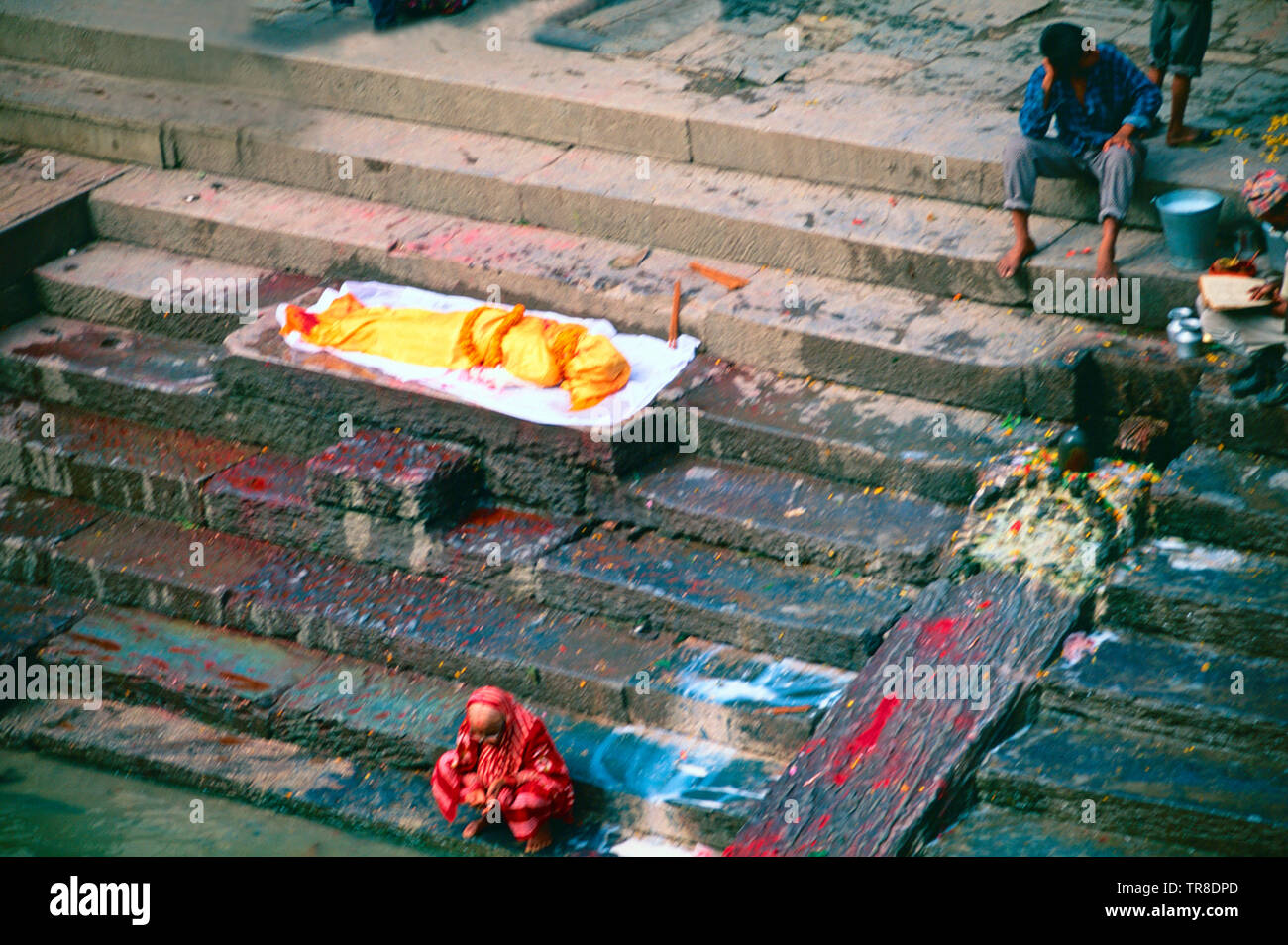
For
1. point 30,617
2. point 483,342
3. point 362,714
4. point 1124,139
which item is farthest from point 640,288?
point 30,617

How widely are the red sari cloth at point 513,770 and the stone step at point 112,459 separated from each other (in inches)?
94.2

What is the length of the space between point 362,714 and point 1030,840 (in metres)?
2.96

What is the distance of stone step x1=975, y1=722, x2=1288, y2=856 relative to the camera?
5781mm

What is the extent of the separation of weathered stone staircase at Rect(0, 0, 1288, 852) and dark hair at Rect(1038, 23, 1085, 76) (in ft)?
2.59

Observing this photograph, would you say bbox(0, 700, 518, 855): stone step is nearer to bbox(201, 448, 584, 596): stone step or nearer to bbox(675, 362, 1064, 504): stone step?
bbox(201, 448, 584, 596): stone step

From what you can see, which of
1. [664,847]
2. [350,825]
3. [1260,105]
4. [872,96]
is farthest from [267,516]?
[1260,105]

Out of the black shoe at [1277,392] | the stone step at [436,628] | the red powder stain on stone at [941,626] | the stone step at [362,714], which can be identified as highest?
the black shoe at [1277,392]

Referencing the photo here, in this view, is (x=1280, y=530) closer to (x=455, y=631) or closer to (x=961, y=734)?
(x=961, y=734)

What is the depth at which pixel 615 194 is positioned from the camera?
8.80 metres

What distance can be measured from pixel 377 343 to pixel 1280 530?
4305 millimetres

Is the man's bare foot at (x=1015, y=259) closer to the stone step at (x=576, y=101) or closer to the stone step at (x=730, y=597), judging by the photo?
the stone step at (x=576, y=101)

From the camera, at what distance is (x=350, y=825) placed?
7.00 meters

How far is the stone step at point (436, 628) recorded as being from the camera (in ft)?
22.7

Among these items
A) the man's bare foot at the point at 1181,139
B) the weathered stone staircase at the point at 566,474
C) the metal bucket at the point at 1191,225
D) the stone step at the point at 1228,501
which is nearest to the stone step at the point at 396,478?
the weathered stone staircase at the point at 566,474
